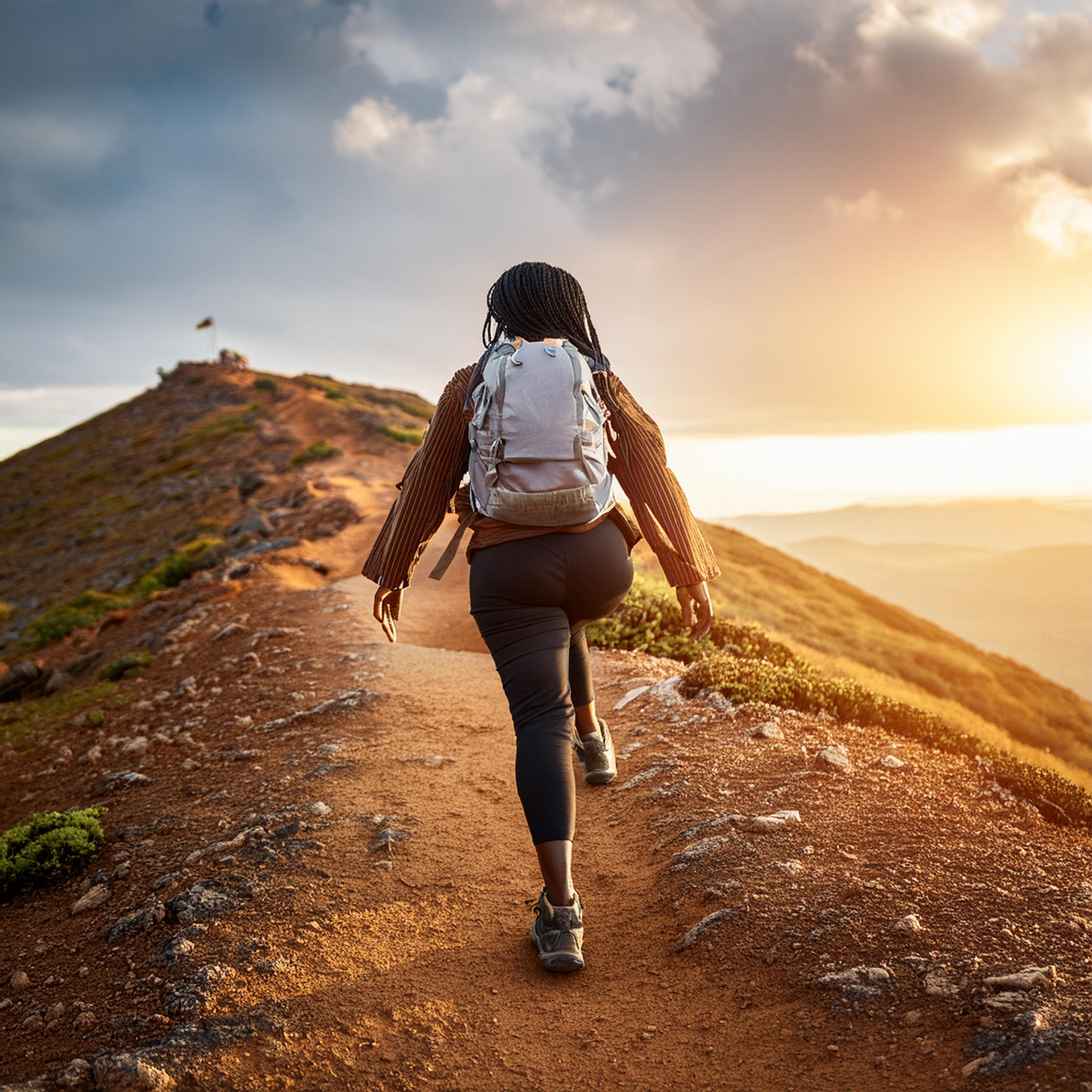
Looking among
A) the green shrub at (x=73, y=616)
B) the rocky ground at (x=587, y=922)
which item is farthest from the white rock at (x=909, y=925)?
the green shrub at (x=73, y=616)

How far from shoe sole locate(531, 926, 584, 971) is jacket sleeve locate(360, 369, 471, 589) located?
150 cm

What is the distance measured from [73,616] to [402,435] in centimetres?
1453

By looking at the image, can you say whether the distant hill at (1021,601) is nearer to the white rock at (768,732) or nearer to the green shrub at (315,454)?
the green shrub at (315,454)

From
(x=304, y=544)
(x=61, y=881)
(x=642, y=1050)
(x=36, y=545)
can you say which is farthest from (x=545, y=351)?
(x=36, y=545)

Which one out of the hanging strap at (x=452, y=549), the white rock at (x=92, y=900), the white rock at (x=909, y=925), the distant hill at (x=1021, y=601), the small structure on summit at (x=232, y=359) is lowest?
the distant hill at (x=1021, y=601)

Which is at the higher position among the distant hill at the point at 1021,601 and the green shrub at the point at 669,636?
the green shrub at the point at 669,636

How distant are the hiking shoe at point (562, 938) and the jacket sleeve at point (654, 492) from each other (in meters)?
1.30

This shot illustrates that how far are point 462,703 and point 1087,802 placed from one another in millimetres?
4144

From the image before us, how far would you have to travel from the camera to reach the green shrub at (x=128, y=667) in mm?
8820

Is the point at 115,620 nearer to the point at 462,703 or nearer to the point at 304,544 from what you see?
the point at 304,544

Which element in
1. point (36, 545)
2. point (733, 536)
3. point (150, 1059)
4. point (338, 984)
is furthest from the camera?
point (733, 536)

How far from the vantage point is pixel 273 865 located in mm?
3664

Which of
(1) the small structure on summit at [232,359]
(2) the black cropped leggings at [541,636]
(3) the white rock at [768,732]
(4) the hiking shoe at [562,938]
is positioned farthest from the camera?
(1) the small structure on summit at [232,359]

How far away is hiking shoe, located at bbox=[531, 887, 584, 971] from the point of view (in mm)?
2729
